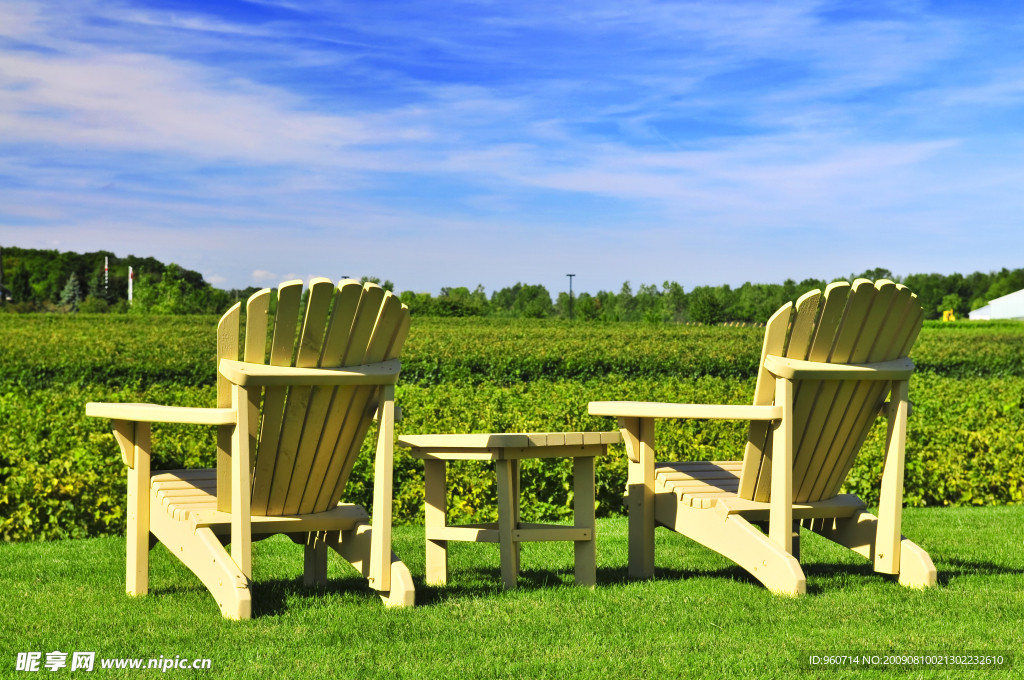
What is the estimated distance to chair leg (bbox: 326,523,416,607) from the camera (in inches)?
123

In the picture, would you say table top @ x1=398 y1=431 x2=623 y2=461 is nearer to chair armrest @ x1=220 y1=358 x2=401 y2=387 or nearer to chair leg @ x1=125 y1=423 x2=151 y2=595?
chair armrest @ x1=220 y1=358 x2=401 y2=387

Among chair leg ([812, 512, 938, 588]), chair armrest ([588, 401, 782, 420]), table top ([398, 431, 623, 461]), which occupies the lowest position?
chair leg ([812, 512, 938, 588])

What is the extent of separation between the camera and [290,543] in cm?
455

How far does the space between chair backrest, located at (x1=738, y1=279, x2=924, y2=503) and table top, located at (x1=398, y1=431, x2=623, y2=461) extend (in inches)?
23.5

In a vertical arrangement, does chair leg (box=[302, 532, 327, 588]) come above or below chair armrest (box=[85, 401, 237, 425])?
below

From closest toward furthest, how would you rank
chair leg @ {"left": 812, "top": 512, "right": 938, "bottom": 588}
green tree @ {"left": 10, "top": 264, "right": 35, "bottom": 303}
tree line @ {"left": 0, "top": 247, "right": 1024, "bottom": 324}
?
chair leg @ {"left": 812, "top": 512, "right": 938, "bottom": 588}, tree line @ {"left": 0, "top": 247, "right": 1024, "bottom": 324}, green tree @ {"left": 10, "top": 264, "right": 35, "bottom": 303}

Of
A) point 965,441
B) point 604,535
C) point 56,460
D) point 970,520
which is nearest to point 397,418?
point 604,535

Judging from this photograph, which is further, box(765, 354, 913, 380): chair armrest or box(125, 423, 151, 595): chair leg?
box(125, 423, 151, 595): chair leg

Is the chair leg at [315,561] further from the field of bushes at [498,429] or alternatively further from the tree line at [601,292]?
the tree line at [601,292]

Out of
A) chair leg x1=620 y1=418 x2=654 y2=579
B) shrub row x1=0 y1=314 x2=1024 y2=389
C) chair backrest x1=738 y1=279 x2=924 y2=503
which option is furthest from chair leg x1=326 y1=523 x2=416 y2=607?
shrub row x1=0 y1=314 x2=1024 y2=389

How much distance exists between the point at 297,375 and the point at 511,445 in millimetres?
872

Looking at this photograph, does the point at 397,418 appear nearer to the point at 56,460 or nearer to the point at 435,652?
the point at 435,652

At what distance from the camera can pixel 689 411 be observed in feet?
10.8

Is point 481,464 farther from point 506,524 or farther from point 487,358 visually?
point 487,358
